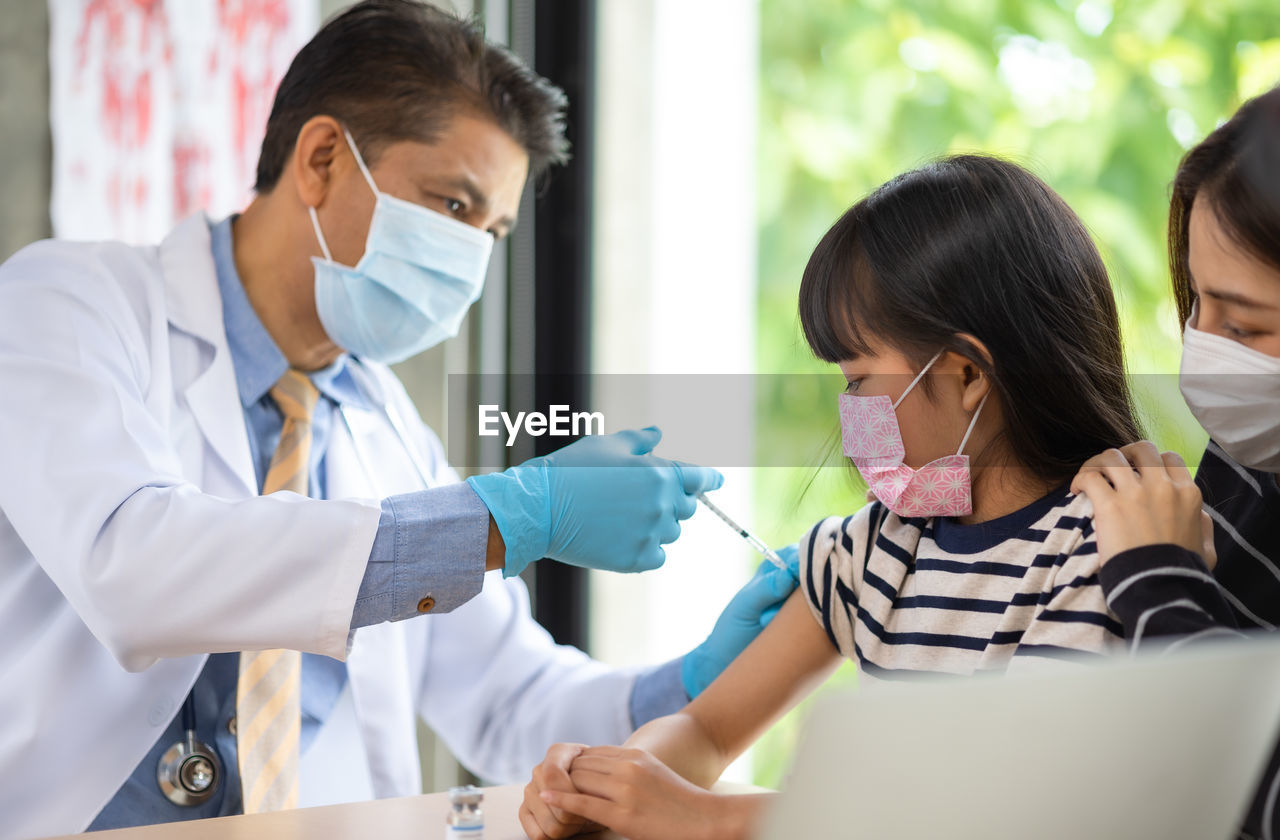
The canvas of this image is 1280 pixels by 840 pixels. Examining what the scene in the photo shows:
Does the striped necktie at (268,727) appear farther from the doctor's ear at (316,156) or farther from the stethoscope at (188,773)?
the doctor's ear at (316,156)

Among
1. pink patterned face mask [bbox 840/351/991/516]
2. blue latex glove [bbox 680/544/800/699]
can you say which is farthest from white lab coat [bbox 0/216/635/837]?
pink patterned face mask [bbox 840/351/991/516]

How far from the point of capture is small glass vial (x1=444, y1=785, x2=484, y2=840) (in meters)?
0.97

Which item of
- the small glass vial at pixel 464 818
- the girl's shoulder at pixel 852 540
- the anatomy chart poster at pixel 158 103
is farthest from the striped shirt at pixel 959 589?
the anatomy chart poster at pixel 158 103

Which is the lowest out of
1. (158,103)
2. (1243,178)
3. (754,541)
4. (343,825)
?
(343,825)

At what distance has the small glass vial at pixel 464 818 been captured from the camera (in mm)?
969

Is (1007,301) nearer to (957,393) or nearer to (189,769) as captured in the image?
(957,393)

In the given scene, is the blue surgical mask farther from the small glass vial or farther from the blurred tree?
the small glass vial

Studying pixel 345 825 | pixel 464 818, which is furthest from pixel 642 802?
pixel 345 825

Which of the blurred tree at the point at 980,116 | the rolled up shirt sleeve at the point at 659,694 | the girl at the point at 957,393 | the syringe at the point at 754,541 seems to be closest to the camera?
the girl at the point at 957,393

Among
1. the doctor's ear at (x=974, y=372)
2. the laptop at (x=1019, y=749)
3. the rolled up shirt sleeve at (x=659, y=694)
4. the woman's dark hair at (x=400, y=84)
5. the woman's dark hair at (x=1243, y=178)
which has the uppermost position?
the woman's dark hair at (x=400, y=84)

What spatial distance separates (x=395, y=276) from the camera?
63.9 inches

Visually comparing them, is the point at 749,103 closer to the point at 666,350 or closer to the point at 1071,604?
the point at 666,350

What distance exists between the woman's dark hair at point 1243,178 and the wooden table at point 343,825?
33.1 inches

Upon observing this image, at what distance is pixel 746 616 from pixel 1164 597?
24.5 inches
